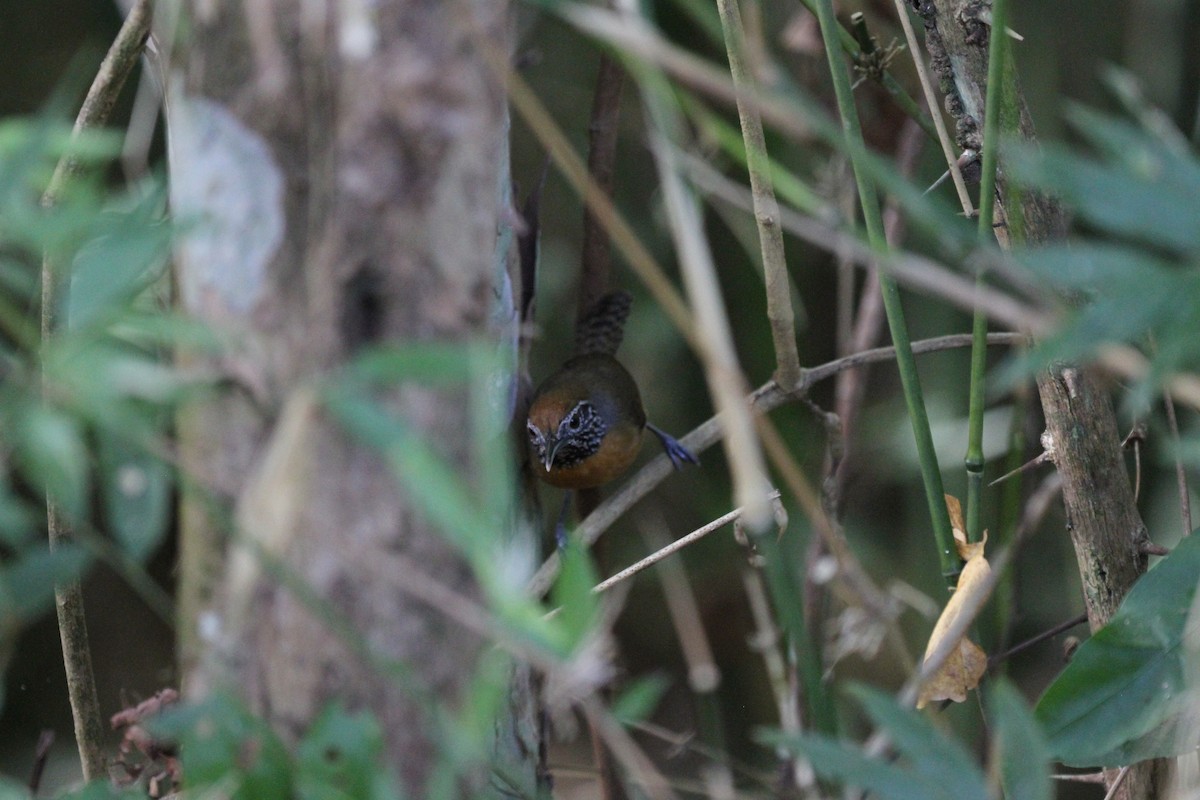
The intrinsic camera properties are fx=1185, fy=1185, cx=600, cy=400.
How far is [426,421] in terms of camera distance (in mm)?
910

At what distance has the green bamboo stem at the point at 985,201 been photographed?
1463mm

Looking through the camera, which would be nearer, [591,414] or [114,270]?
[114,270]

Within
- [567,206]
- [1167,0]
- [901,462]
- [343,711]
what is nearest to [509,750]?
[343,711]

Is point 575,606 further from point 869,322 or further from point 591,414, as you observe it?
point 591,414

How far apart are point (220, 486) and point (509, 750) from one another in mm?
1338

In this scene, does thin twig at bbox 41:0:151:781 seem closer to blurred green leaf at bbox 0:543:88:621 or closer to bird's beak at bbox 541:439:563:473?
blurred green leaf at bbox 0:543:88:621

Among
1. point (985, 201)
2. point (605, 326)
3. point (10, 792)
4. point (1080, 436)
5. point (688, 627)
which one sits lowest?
point (688, 627)

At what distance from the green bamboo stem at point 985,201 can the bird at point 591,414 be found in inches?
60.2

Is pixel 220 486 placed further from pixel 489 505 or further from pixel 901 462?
pixel 901 462

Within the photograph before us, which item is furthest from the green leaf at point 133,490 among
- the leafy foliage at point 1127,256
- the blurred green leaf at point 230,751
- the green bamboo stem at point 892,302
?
the green bamboo stem at point 892,302

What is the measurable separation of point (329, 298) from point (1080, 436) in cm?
136

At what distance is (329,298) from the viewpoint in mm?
900

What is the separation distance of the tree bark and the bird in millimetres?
1512

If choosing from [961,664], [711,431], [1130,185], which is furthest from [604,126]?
[1130,185]
